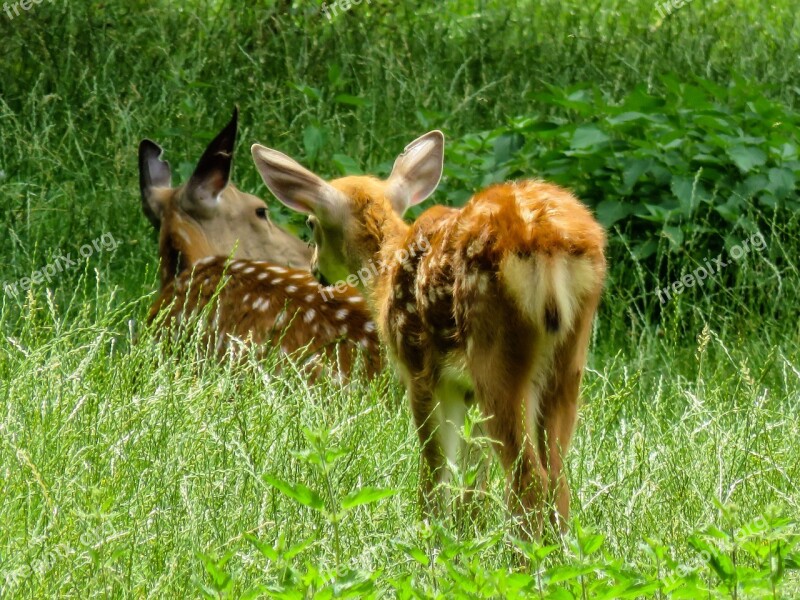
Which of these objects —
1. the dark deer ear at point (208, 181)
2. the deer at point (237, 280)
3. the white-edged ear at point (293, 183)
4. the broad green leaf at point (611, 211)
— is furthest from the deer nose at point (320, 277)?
the broad green leaf at point (611, 211)

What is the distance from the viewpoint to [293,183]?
Result: 561cm

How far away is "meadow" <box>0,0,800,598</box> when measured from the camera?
3375mm

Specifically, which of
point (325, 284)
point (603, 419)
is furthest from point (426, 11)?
point (603, 419)

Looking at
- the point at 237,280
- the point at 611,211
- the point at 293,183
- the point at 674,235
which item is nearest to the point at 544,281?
the point at 293,183

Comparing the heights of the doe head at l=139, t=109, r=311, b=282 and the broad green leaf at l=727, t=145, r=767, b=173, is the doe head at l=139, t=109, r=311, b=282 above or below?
above

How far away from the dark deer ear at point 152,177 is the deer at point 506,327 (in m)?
2.90

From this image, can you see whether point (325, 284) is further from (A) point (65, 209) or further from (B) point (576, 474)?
(A) point (65, 209)

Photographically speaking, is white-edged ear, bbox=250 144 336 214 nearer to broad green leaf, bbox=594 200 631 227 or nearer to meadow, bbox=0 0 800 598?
meadow, bbox=0 0 800 598

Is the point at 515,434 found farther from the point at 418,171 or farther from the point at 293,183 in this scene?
the point at 418,171

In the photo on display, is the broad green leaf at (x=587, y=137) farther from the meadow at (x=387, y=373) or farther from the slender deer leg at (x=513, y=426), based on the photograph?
the slender deer leg at (x=513, y=426)

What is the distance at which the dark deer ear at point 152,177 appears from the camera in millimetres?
7523

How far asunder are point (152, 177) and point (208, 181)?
354mm

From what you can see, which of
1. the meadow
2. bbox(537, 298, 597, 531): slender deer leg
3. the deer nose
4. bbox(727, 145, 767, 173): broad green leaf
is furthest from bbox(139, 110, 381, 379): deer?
bbox(727, 145, 767, 173): broad green leaf

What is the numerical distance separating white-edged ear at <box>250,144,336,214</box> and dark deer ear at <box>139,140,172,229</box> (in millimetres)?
1970
